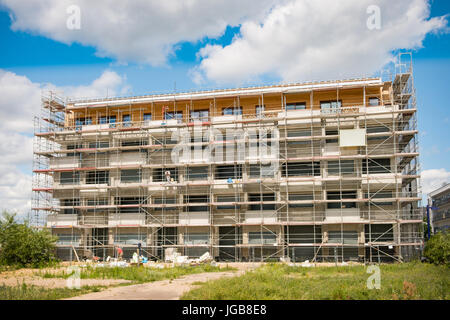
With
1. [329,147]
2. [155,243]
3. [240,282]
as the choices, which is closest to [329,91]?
[329,147]

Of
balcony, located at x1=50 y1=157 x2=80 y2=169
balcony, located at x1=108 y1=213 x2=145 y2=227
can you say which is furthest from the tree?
balcony, located at x1=50 y1=157 x2=80 y2=169

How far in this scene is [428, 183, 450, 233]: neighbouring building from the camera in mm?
52844

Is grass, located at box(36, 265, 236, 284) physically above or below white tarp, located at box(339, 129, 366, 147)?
below

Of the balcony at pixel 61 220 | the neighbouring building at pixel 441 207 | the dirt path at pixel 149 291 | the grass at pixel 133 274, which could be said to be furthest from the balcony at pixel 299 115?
the neighbouring building at pixel 441 207

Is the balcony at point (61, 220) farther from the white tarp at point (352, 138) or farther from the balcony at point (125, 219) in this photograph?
the white tarp at point (352, 138)

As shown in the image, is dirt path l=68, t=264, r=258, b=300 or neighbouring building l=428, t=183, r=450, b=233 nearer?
dirt path l=68, t=264, r=258, b=300

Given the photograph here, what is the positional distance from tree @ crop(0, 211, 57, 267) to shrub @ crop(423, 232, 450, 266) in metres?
23.9

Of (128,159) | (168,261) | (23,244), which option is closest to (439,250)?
(168,261)

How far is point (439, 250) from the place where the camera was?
2453 cm

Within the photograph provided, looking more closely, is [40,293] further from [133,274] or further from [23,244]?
[23,244]

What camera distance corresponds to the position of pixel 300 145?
31.7 m

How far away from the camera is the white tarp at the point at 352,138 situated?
29609 mm

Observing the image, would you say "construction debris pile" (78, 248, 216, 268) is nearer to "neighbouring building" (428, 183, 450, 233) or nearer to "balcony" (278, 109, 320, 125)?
"balcony" (278, 109, 320, 125)
